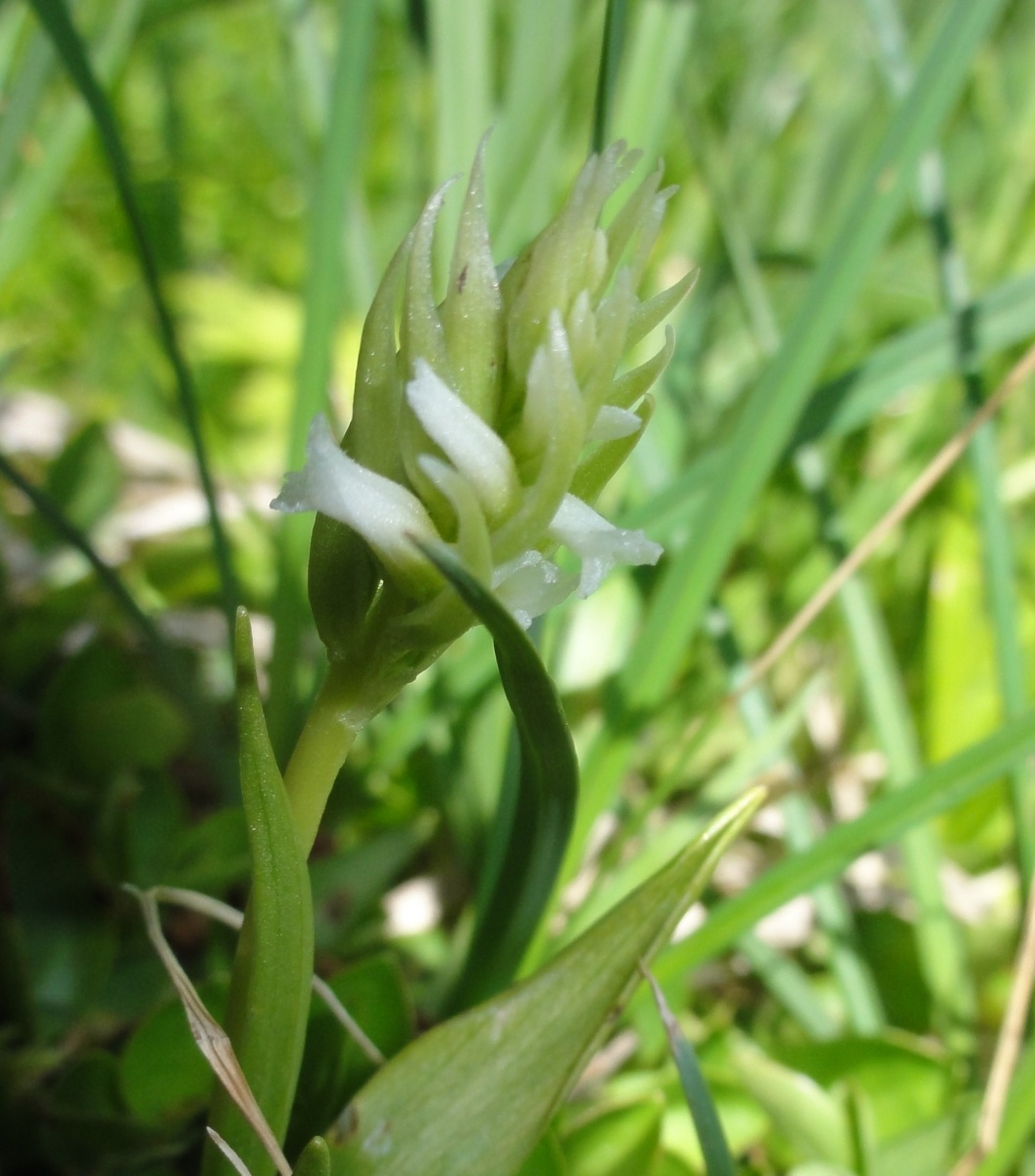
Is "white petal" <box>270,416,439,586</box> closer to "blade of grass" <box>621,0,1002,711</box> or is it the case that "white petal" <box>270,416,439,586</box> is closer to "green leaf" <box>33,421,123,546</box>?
"blade of grass" <box>621,0,1002,711</box>

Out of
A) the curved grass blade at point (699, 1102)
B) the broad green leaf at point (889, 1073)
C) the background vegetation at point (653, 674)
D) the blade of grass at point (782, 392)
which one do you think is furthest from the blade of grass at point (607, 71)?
the broad green leaf at point (889, 1073)

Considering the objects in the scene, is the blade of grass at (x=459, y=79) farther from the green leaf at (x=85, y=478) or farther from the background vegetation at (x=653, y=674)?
the green leaf at (x=85, y=478)

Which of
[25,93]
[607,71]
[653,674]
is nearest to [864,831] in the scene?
[653,674]

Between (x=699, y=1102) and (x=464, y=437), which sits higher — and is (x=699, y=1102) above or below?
below

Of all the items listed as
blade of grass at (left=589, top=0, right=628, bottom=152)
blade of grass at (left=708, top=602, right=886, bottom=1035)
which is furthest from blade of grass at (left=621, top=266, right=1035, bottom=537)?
blade of grass at (left=589, top=0, right=628, bottom=152)

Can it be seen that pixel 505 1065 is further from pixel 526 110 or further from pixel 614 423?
pixel 526 110

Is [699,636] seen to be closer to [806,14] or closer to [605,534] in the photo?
[605,534]
